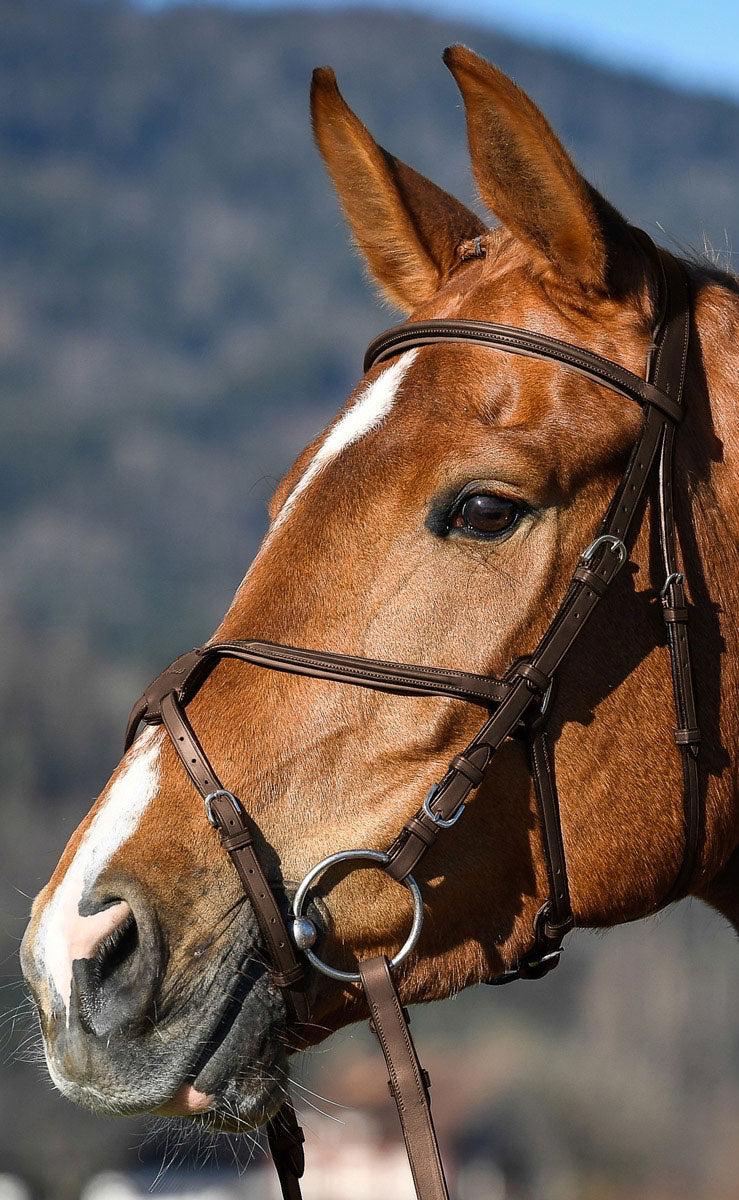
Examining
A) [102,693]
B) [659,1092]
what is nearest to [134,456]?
[102,693]

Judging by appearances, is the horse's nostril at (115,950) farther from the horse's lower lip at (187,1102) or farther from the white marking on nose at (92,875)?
the horse's lower lip at (187,1102)

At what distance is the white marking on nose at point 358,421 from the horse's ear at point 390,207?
21.3 inches

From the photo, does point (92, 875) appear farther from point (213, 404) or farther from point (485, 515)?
point (213, 404)

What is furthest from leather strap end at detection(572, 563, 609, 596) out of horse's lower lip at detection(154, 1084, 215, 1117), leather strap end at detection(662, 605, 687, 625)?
horse's lower lip at detection(154, 1084, 215, 1117)

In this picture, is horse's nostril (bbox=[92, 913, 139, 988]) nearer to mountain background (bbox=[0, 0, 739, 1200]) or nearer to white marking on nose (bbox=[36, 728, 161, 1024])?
white marking on nose (bbox=[36, 728, 161, 1024])

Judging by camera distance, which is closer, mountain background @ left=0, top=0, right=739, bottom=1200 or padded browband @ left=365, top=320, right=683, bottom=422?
padded browband @ left=365, top=320, right=683, bottom=422

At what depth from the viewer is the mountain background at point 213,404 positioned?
8469mm

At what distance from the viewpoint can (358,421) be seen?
2.14 metres

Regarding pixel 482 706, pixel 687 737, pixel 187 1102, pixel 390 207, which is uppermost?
pixel 390 207

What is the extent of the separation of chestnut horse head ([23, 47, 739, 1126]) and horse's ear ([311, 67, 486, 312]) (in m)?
0.48

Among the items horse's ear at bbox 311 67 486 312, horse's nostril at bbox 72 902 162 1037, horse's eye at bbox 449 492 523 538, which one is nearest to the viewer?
horse's nostril at bbox 72 902 162 1037

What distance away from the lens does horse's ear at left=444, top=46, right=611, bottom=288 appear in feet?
6.60

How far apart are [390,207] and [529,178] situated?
23.9 inches

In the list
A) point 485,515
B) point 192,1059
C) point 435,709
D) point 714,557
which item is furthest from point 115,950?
point 714,557
